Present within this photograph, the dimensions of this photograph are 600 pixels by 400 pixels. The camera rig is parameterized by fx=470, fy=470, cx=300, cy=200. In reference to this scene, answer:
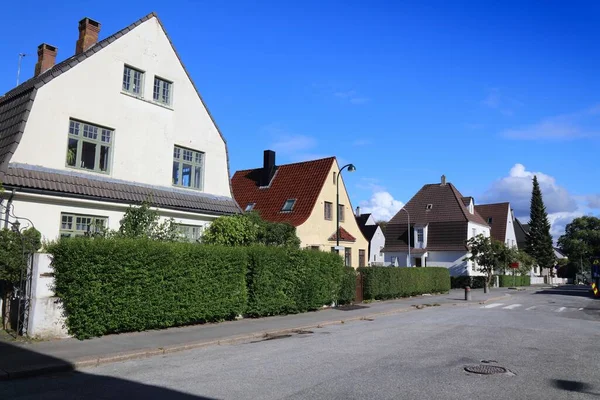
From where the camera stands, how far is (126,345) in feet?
35.9

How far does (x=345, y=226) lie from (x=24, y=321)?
992 inches

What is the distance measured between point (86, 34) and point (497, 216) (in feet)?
206

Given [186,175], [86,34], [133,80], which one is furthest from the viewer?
[186,175]

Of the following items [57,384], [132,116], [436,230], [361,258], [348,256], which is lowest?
[57,384]

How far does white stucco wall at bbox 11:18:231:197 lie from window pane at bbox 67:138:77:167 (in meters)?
0.37

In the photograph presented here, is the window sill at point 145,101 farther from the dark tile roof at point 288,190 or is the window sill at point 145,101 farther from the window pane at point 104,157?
the dark tile roof at point 288,190

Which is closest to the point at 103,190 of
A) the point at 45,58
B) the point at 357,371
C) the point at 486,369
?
the point at 45,58

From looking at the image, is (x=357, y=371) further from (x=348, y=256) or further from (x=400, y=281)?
(x=348, y=256)

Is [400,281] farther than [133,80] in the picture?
Yes

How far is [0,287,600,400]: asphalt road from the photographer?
23.0ft

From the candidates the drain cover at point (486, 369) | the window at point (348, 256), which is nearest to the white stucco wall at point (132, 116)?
the window at point (348, 256)

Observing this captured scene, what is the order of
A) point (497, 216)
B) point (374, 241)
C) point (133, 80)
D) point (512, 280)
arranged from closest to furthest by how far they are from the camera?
point (133, 80) < point (512, 280) < point (497, 216) < point (374, 241)

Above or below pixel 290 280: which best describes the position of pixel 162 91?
above

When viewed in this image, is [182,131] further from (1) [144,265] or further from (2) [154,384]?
(2) [154,384]
